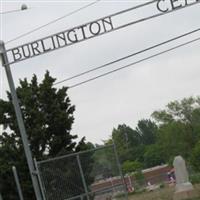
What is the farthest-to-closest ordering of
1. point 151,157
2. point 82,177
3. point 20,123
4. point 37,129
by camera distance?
1. point 151,157
2. point 37,129
3. point 82,177
4. point 20,123

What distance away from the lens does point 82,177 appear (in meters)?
17.9

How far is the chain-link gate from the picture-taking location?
58.3 feet

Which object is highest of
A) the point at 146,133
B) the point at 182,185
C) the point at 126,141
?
the point at 146,133

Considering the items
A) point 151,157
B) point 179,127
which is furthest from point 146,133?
point 179,127

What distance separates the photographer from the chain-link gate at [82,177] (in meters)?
17.8

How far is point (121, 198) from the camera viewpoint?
19.5 meters

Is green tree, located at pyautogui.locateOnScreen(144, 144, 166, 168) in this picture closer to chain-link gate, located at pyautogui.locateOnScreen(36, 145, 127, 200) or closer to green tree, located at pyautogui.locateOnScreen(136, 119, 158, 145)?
green tree, located at pyautogui.locateOnScreen(136, 119, 158, 145)

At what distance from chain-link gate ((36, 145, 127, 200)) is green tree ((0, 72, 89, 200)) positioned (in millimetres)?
3050

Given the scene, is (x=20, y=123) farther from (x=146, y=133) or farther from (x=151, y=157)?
(x=146, y=133)

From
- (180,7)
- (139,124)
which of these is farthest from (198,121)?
(180,7)

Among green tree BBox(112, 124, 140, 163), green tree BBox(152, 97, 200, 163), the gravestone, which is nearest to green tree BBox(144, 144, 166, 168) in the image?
green tree BBox(112, 124, 140, 163)

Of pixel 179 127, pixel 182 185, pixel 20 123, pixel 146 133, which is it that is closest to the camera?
pixel 20 123

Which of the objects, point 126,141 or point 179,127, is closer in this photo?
point 179,127

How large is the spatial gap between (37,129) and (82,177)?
4.64m
